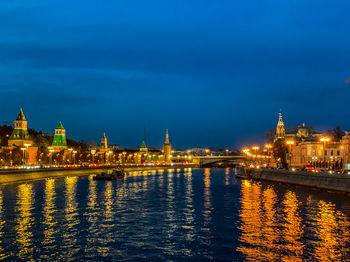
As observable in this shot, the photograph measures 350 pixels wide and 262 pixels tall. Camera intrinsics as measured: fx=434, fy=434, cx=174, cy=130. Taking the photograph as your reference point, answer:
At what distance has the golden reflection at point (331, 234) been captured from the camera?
23.5m

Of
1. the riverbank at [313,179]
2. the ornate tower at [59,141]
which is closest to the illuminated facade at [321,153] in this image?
the riverbank at [313,179]

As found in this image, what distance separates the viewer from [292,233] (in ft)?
95.0

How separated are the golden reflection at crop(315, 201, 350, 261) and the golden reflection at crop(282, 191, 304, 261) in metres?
1.06

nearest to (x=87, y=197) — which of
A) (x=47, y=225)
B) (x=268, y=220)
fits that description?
(x=47, y=225)

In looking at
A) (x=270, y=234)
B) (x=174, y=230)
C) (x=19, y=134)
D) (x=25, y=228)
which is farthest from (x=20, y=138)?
(x=270, y=234)

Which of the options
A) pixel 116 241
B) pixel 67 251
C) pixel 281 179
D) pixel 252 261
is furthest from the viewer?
pixel 281 179

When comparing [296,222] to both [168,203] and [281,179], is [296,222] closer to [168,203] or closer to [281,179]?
[168,203]

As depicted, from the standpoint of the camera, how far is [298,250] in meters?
24.3

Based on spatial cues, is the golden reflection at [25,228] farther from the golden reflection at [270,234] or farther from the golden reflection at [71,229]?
the golden reflection at [270,234]

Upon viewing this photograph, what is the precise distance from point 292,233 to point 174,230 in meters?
7.98

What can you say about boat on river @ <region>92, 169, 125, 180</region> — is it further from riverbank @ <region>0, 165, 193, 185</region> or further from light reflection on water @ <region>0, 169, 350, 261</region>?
light reflection on water @ <region>0, 169, 350, 261</region>

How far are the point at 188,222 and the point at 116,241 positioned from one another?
850 centimetres

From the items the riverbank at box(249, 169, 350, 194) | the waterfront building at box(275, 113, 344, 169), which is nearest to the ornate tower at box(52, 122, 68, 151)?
the waterfront building at box(275, 113, 344, 169)

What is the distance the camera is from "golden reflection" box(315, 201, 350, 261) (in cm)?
2355
